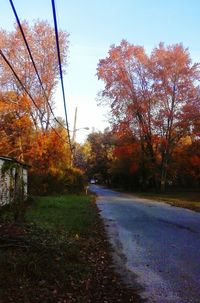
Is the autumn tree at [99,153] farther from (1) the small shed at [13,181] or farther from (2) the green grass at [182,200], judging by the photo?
(1) the small shed at [13,181]

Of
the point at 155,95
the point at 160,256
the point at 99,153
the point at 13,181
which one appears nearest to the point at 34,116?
the point at 155,95

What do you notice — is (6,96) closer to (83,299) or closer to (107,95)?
(107,95)

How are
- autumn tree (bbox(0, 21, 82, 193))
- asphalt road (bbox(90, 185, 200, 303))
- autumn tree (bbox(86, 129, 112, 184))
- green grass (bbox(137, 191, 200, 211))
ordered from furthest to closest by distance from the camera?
1. autumn tree (bbox(86, 129, 112, 184))
2. autumn tree (bbox(0, 21, 82, 193))
3. green grass (bbox(137, 191, 200, 211))
4. asphalt road (bbox(90, 185, 200, 303))

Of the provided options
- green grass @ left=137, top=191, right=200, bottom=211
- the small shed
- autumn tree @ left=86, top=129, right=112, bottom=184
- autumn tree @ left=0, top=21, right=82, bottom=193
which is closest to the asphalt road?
the small shed

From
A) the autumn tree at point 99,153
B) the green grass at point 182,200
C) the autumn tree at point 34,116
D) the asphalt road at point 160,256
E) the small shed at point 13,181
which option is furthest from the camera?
the autumn tree at point 99,153

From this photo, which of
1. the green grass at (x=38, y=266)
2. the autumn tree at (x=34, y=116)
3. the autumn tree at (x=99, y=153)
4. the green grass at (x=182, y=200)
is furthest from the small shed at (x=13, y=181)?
the autumn tree at (x=99, y=153)

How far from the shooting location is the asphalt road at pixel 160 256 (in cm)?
745

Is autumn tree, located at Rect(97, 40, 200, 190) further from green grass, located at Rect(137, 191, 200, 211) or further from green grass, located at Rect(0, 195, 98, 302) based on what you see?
green grass, located at Rect(0, 195, 98, 302)

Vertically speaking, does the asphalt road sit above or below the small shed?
below

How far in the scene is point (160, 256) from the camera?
10367 millimetres

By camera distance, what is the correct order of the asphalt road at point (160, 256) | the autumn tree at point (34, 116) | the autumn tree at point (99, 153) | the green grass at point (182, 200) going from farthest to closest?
the autumn tree at point (99, 153) < the autumn tree at point (34, 116) < the green grass at point (182, 200) < the asphalt road at point (160, 256)

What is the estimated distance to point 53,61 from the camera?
1684 inches

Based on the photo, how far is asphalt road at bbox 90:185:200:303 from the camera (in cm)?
745

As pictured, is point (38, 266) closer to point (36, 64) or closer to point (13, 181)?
point (13, 181)
